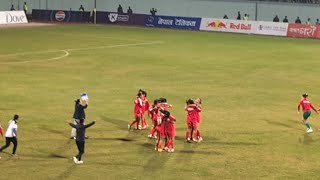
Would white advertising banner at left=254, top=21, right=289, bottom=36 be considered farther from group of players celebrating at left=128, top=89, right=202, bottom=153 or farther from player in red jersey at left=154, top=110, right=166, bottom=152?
player in red jersey at left=154, top=110, right=166, bottom=152

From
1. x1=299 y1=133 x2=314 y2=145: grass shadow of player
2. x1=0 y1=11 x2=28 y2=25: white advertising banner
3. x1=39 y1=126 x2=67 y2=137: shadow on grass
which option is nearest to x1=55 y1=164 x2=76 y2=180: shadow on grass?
x1=39 y1=126 x2=67 y2=137: shadow on grass

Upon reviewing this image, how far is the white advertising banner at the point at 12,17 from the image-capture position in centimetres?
6301

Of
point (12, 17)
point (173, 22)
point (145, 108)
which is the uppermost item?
point (12, 17)

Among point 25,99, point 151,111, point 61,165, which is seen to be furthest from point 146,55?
point 61,165

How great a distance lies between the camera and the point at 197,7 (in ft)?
236

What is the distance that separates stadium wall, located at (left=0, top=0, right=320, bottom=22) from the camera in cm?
6662

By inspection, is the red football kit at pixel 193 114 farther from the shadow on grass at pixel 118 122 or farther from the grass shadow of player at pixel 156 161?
the shadow on grass at pixel 118 122

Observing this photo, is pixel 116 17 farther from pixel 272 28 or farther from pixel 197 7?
pixel 272 28

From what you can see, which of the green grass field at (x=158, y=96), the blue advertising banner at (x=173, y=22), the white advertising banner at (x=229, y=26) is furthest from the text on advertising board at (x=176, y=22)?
the green grass field at (x=158, y=96)

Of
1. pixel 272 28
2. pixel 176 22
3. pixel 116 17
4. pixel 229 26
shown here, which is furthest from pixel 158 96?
pixel 116 17

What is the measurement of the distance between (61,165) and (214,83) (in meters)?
14.9

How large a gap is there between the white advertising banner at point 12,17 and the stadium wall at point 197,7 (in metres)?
10.8

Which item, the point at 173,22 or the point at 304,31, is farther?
the point at 173,22

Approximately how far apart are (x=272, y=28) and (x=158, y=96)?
3665 cm
